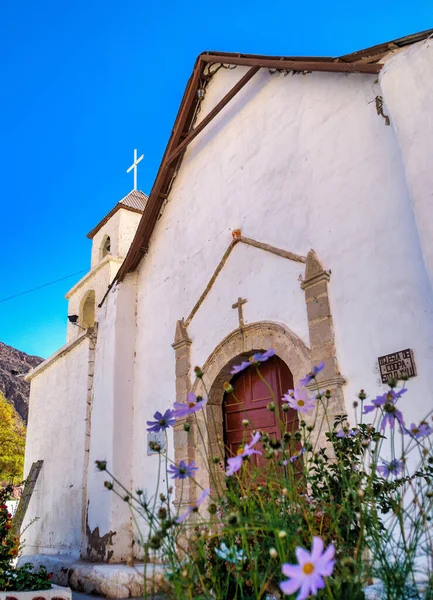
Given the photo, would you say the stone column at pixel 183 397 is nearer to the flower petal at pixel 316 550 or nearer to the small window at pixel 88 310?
the flower petal at pixel 316 550

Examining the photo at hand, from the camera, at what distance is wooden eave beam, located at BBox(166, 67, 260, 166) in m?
6.86

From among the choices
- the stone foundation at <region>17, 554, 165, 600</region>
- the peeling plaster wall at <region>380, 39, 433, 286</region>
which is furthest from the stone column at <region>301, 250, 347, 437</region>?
the stone foundation at <region>17, 554, 165, 600</region>

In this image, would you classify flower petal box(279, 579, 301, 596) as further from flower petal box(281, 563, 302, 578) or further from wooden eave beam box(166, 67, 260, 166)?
wooden eave beam box(166, 67, 260, 166)

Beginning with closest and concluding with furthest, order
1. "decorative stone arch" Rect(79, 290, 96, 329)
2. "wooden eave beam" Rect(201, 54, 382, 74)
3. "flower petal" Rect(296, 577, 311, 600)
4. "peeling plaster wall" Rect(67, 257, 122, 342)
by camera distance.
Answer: "flower petal" Rect(296, 577, 311, 600), "wooden eave beam" Rect(201, 54, 382, 74), "peeling plaster wall" Rect(67, 257, 122, 342), "decorative stone arch" Rect(79, 290, 96, 329)

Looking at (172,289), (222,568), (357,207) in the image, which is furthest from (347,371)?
(172,289)

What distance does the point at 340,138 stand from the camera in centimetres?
557

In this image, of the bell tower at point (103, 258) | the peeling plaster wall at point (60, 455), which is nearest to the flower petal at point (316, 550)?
the peeling plaster wall at point (60, 455)

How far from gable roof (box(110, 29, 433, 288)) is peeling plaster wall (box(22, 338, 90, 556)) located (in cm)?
229

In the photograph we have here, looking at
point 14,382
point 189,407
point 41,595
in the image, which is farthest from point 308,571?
point 14,382

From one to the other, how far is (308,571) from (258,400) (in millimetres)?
4968

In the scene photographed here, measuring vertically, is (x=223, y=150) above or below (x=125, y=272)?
above

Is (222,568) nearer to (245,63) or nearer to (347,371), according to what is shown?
(347,371)

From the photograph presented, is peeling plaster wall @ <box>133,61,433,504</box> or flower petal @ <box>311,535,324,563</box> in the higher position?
peeling plaster wall @ <box>133,61,433,504</box>

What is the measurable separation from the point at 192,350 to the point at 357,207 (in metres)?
2.99
